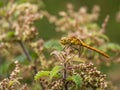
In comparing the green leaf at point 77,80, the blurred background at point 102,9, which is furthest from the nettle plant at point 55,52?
the blurred background at point 102,9

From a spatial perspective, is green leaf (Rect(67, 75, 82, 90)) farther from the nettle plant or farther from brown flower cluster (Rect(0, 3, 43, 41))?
brown flower cluster (Rect(0, 3, 43, 41))

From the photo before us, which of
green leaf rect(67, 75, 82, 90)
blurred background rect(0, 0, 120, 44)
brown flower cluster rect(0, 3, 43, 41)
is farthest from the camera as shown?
blurred background rect(0, 0, 120, 44)


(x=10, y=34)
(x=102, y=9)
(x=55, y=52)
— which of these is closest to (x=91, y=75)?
(x=55, y=52)

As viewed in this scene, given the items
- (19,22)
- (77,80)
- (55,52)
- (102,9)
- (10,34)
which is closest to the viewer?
(77,80)

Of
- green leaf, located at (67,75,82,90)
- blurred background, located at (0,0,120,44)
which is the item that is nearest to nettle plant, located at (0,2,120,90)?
green leaf, located at (67,75,82,90)

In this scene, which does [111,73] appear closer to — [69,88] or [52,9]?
[52,9]

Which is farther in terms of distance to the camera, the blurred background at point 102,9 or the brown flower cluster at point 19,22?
the blurred background at point 102,9

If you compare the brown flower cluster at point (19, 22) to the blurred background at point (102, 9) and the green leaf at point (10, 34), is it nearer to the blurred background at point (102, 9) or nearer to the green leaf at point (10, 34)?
the green leaf at point (10, 34)

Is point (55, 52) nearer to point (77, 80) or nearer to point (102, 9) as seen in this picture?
point (77, 80)
